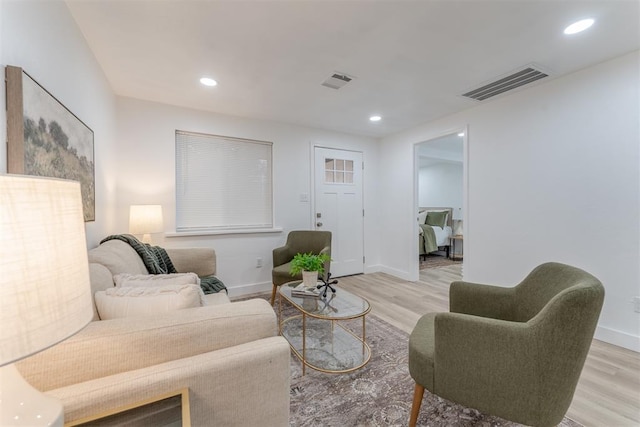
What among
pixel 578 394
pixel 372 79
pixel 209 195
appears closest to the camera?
pixel 578 394

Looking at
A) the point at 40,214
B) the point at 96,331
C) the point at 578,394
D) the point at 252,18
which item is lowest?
the point at 578,394

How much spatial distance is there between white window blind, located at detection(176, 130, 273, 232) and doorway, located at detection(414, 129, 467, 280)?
3.04 metres

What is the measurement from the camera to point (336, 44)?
1.95m

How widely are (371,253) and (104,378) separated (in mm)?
4094

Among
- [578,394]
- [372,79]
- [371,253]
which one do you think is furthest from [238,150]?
[578,394]

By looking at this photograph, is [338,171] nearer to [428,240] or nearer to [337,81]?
[337,81]

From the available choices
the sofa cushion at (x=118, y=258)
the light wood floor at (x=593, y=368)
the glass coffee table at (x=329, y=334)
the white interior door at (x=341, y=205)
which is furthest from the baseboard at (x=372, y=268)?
the sofa cushion at (x=118, y=258)

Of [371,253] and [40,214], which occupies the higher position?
[40,214]

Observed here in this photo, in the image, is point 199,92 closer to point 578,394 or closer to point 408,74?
point 408,74

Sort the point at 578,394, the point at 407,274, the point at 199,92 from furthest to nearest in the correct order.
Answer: the point at 407,274 < the point at 199,92 < the point at 578,394

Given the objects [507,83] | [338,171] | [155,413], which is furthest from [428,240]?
[155,413]

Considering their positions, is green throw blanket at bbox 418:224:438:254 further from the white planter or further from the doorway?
the white planter

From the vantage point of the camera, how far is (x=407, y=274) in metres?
4.17

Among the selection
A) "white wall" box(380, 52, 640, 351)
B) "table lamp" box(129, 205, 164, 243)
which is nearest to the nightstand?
"white wall" box(380, 52, 640, 351)
